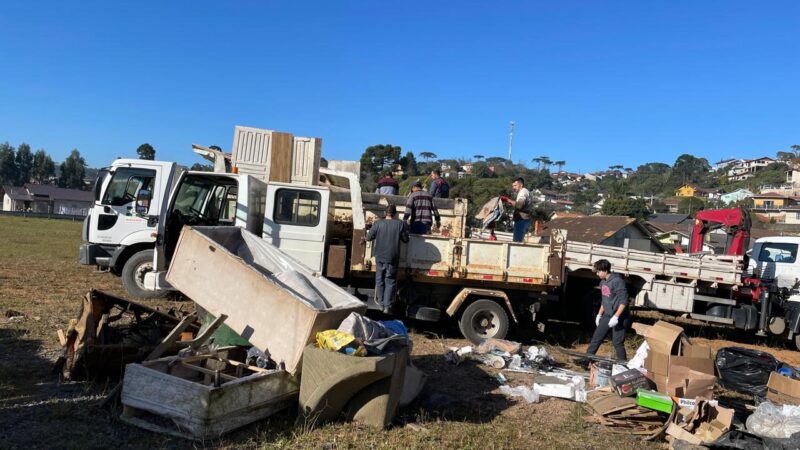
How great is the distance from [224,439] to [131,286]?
5893mm

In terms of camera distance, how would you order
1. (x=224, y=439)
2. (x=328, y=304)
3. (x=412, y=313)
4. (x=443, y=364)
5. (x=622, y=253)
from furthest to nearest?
(x=622, y=253) < (x=412, y=313) < (x=443, y=364) < (x=328, y=304) < (x=224, y=439)

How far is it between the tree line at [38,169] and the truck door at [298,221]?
313 feet

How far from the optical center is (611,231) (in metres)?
34.0

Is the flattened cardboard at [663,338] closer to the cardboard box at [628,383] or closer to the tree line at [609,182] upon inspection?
the cardboard box at [628,383]

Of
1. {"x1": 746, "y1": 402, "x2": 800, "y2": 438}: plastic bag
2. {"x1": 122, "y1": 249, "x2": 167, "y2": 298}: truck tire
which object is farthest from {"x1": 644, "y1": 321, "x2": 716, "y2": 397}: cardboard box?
{"x1": 122, "y1": 249, "x2": 167, "y2": 298}: truck tire

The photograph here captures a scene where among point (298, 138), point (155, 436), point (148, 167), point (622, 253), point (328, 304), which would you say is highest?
point (298, 138)

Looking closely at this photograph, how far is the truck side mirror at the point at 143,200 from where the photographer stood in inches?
365

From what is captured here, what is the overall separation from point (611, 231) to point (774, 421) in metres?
31.0

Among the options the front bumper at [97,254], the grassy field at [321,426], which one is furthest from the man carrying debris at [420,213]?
the front bumper at [97,254]

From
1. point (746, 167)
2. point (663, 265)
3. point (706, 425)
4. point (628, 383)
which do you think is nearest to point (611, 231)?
point (663, 265)

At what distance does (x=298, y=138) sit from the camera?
891 centimetres

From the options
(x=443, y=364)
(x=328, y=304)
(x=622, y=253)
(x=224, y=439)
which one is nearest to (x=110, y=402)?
(x=224, y=439)

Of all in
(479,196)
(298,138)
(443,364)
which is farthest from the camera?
(479,196)

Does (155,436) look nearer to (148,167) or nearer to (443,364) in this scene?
(443,364)
